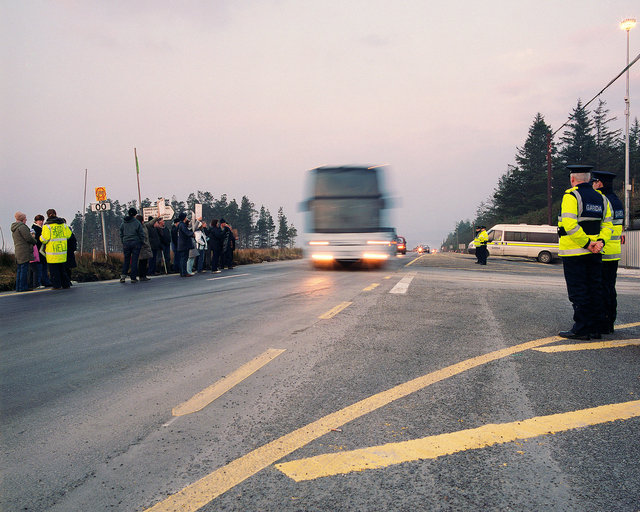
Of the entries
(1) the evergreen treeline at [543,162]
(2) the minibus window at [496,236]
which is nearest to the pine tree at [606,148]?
(1) the evergreen treeline at [543,162]

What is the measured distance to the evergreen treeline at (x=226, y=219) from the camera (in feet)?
384

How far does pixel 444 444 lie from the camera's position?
8.27 feet

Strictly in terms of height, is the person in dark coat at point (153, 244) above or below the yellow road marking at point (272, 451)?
above

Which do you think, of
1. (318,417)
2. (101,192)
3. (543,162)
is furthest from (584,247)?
(543,162)

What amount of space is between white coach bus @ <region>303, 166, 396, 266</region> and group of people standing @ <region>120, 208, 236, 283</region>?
3.73 meters

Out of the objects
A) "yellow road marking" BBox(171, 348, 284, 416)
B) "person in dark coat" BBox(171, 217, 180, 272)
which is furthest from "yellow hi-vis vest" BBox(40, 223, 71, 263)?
"yellow road marking" BBox(171, 348, 284, 416)

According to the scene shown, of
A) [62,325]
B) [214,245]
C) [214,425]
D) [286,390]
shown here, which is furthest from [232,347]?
[214,245]

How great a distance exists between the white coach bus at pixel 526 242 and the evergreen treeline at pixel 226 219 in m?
84.0

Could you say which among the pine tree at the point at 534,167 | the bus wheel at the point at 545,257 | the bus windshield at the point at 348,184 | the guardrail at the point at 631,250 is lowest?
the bus wheel at the point at 545,257

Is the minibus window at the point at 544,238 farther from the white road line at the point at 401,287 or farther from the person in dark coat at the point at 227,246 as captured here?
the white road line at the point at 401,287

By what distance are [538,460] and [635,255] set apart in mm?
24469

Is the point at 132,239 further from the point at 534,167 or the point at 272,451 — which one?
the point at 534,167

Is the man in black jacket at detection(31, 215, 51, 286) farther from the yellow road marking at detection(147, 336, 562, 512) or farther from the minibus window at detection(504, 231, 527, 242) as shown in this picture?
the minibus window at detection(504, 231, 527, 242)

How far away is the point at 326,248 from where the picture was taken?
1678 centimetres
